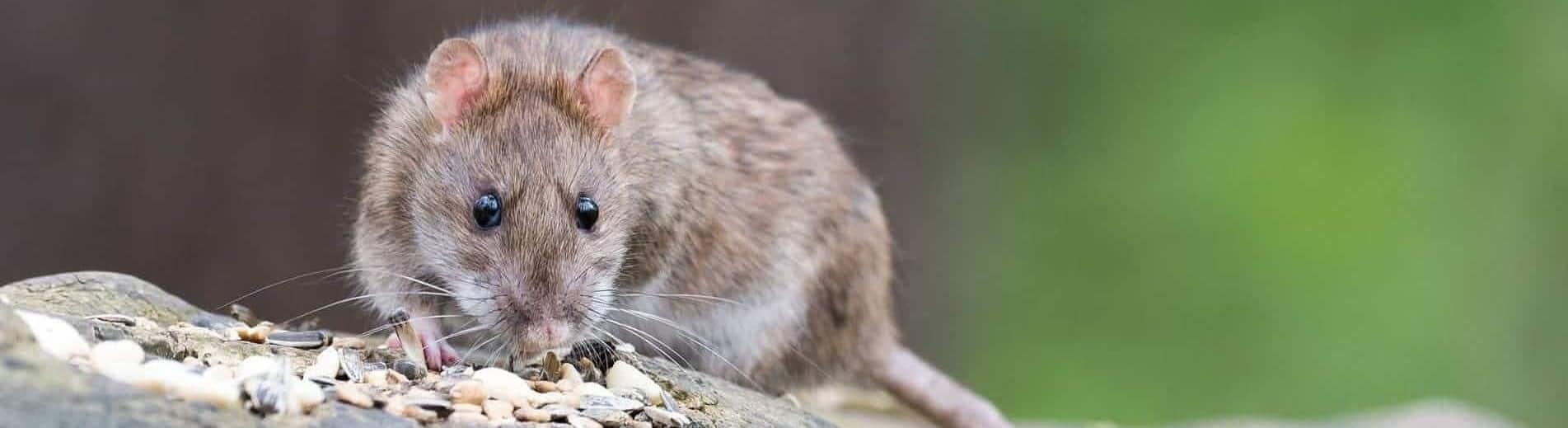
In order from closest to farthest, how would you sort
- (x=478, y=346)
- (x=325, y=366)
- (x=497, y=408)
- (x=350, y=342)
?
(x=497, y=408)
(x=325, y=366)
(x=478, y=346)
(x=350, y=342)

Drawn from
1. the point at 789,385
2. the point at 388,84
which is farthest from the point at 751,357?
the point at 388,84

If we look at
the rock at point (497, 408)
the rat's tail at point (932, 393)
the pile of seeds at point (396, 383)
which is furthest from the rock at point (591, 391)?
the rat's tail at point (932, 393)

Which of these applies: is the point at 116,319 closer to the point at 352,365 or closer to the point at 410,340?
the point at 352,365

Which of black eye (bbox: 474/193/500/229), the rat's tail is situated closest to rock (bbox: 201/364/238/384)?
black eye (bbox: 474/193/500/229)

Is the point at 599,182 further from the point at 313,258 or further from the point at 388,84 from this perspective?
the point at 313,258

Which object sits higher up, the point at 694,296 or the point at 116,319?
the point at 694,296

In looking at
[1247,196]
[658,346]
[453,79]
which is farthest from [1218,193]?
[453,79]

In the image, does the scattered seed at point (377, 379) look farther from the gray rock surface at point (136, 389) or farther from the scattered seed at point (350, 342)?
the scattered seed at point (350, 342)
